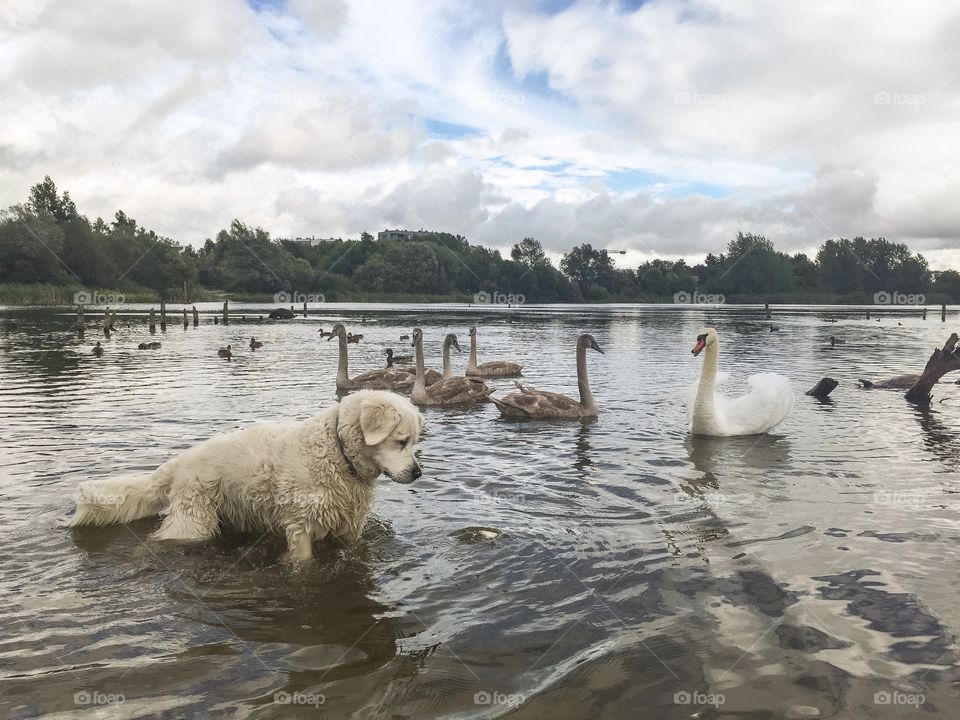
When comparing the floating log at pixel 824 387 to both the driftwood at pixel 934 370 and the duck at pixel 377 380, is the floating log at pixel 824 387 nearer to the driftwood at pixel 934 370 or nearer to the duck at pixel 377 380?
the driftwood at pixel 934 370

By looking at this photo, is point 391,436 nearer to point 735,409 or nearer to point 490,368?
point 735,409

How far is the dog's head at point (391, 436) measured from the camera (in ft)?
19.1

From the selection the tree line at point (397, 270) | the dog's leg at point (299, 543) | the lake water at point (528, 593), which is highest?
the tree line at point (397, 270)

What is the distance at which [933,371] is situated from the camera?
16.1 meters

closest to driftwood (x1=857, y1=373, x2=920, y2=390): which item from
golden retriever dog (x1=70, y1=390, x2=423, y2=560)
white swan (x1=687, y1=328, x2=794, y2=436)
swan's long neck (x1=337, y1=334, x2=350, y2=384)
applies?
white swan (x1=687, y1=328, x2=794, y2=436)

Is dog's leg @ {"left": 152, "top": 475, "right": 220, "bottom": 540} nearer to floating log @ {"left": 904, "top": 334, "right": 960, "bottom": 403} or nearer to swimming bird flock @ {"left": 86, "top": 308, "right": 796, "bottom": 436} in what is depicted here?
swimming bird flock @ {"left": 86, "top": 308, "right": 796, "bottom": 436}

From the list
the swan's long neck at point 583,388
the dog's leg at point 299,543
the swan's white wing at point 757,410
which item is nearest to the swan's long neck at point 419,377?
the swan's long neck at point 583,388

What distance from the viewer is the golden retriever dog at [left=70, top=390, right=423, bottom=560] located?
19.5ft

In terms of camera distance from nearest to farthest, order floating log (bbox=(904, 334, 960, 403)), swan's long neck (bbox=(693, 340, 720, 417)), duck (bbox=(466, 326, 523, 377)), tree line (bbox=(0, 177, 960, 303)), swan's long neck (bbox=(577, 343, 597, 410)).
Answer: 1. swan's long neck (bbox=(693, 340, 720, 417))
2. swan's long neck (bbox=(577, 343, 597, 410))
3. floating log (bbox=(904, 334, 960, 403))
4. duck (bbox=(466, 326, 523, 377))
5. tree line (bbox=(0, 177, 960, 303))

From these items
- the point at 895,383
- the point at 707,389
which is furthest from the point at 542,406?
the point at 895,383

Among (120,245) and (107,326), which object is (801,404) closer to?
(107,326)

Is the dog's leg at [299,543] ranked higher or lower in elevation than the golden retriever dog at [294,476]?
lower

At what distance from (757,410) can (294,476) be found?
8873 mm

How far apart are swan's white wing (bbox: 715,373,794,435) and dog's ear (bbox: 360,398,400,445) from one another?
786cm
